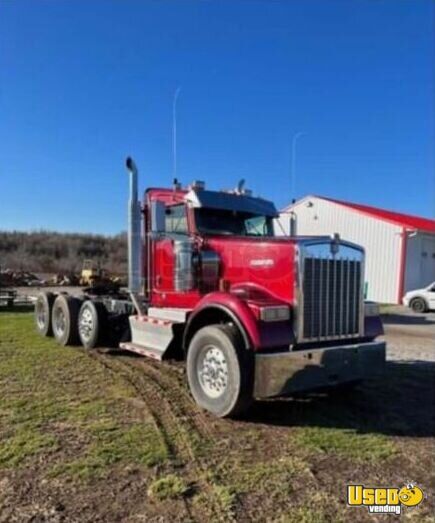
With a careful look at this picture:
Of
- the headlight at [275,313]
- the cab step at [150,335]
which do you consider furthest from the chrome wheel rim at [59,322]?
the headlight at [275,313]

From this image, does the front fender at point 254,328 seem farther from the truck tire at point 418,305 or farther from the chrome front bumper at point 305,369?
the truck tire at point 418,305

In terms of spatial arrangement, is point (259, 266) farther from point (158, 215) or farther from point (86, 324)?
point (86, 324)

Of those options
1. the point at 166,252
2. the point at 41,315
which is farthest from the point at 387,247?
the point at 166,252

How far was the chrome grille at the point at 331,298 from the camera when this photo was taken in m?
5.45

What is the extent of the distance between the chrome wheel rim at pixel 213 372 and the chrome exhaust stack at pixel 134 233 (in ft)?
7.88

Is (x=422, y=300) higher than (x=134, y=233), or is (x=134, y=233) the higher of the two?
(x=134, y=233)

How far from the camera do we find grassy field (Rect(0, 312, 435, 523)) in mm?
3441

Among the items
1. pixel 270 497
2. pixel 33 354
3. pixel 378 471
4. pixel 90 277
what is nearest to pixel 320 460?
pixel 378 471

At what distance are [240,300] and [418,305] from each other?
16284mm

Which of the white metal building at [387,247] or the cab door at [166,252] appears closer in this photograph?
the cab door at [166,252]

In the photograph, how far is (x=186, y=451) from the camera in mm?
4383

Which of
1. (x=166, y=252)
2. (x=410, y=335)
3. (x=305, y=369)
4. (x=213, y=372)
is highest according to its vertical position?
(x=166, y=252)

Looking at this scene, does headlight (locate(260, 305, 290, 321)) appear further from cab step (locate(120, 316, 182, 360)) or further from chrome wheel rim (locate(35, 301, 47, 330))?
chrome wheel rim (locate(35, 301, 47, 330))

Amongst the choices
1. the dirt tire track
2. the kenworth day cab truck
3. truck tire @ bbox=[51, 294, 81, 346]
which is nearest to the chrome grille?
the kenworth day cab truck
